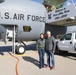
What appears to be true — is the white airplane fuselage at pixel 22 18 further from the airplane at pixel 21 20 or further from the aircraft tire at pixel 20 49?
the aircraft tire at pixel 20 49

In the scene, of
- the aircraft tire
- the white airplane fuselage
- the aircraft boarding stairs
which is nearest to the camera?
the aircraft boarding stairs

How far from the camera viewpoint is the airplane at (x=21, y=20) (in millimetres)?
13125

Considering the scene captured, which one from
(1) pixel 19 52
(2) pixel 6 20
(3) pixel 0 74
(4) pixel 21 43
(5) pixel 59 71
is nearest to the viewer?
(3) pixel 0 74

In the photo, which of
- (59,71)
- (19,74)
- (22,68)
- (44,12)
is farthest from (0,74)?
(44,12)

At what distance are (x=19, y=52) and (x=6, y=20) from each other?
8.49 feet

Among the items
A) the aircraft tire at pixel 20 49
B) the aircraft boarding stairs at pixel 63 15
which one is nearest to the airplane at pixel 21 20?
the aircraft tire at pixel 20 49

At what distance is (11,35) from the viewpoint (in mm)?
13820

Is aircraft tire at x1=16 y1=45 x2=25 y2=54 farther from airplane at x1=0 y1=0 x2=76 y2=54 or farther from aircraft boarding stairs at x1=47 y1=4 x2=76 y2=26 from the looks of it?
aircraft boarding stairs at x1=47 y1=4 x2=76 y2=26

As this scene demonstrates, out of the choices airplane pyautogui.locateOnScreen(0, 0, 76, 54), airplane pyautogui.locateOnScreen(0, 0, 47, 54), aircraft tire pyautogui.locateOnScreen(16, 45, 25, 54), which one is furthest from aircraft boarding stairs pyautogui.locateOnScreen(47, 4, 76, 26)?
aircraft tire pyautogui.locateOnScreen(16, 45, 25, 54)

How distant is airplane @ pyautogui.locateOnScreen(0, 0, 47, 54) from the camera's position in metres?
13.1

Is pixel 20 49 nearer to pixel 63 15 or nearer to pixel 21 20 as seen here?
pixel 21 20

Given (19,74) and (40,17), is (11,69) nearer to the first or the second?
(19,74)

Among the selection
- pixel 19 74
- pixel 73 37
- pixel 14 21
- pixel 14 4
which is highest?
pixel 14 4

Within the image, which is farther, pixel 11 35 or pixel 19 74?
pixel 11 35
